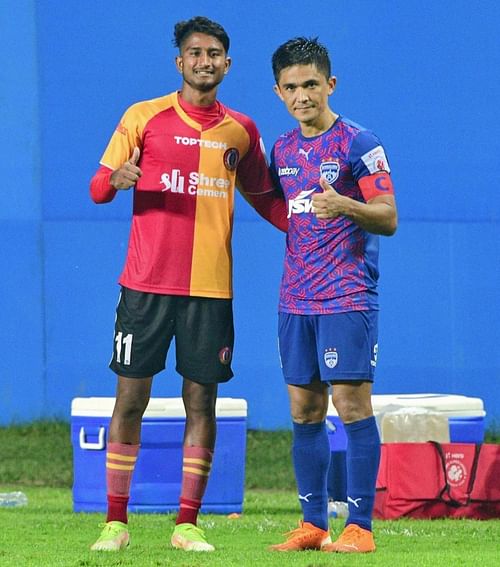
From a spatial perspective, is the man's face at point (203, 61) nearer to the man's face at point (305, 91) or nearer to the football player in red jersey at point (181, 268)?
the football player in red jersey at point (181, 268)

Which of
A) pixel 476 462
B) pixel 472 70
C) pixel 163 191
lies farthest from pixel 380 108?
pixel 163 191

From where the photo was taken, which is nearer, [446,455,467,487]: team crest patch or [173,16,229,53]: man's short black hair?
[173,16,229,53]: man's short black hair

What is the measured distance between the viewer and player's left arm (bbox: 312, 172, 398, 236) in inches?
183

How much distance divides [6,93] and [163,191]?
4.27m

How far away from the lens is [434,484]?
650 cm

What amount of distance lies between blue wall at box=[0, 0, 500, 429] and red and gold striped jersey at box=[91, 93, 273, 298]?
3850 mm

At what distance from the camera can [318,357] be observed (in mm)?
4840

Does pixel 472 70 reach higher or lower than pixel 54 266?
higher

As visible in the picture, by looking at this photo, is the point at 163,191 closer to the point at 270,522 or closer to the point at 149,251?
the point at 149,251

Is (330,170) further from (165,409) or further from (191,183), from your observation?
(165,409)

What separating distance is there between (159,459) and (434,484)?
1.33 m

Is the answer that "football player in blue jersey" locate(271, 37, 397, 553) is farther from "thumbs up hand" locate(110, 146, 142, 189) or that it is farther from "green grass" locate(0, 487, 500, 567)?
"thumbs up hand" locate(110, 146, 142, 189)

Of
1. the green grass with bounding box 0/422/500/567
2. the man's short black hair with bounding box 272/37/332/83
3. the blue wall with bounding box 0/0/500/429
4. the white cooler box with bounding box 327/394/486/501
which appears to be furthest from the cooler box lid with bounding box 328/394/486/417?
the man's short black hair with bounding box 272/37/332/83

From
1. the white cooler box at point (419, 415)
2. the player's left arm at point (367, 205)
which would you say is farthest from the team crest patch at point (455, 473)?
the player's left arm at point (367, 205)
